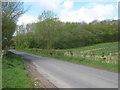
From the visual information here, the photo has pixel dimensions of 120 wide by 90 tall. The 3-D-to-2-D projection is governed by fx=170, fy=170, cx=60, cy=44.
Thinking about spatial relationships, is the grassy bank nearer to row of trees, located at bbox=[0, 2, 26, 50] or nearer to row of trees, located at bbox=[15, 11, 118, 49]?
row of trees, located at bbox=[0, 2, 26, 50]

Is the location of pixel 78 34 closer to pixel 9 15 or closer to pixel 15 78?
pixel 9 15

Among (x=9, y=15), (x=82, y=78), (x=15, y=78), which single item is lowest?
(x=82, y=78)

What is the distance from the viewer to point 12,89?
7047mm

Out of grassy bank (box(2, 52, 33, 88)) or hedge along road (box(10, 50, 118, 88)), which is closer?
grassy bank (box(2, 52, 33, 88))

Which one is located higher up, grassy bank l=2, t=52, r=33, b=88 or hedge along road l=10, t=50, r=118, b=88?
grassy bank l=2, t=52, r=33, b=88

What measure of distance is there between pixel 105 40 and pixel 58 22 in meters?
34.4

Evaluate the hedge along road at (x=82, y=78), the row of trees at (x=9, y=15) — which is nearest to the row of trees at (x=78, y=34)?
the row of trees at (x=9, y=15)

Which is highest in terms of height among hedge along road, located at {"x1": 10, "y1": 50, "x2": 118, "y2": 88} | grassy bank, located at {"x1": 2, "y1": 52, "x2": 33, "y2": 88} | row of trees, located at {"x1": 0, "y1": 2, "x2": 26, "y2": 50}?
row of trees, located at {"x1": 0, "y1": 2, "x2": 26, "y2": 50}

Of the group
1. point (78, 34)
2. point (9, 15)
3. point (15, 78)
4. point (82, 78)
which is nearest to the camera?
point (15, 78)

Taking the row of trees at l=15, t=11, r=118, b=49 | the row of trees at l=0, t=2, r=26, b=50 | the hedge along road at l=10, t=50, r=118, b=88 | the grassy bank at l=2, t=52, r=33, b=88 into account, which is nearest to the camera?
the grassy bank at l=2, t=52, r=33, b=88

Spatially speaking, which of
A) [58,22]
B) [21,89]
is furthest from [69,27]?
[21,89]

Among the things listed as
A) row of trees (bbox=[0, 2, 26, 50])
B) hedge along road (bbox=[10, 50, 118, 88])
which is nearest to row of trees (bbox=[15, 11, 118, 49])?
row of trees (bbox=[0, 2, 26, 50])

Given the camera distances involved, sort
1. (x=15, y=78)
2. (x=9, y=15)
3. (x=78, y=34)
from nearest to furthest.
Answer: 1. (x=15, y=78)
2. (x=9, y=15)
3. (x=78, y=34)

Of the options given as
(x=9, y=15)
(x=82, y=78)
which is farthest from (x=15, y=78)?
(x=9, y=15)
